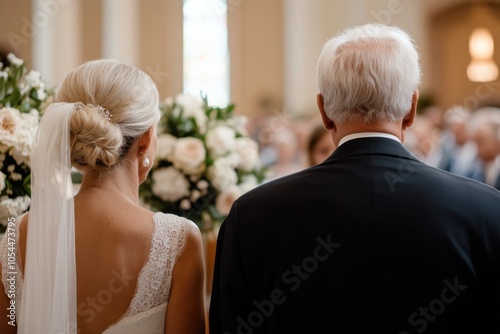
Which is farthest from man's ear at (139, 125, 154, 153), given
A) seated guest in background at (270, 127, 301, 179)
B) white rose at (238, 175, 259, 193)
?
seated guest in background at (270, 127, 301, 179)

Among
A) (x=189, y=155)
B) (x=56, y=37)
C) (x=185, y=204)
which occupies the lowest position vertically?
(x=185, y=204)

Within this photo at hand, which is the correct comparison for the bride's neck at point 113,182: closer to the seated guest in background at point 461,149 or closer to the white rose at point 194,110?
the white rose at point 194,110

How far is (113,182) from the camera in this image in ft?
7.77

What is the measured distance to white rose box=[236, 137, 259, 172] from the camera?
3893mm

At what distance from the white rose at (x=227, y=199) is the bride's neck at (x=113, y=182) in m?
1.38

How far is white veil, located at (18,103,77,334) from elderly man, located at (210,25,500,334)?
49 cm

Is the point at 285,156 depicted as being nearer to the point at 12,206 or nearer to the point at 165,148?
the point at 165,148

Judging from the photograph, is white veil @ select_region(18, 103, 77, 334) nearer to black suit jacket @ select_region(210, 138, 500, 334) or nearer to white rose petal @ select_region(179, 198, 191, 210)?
black suit jacket @ select_region(210, 138, 500, 334)

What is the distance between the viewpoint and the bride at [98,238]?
2.28m

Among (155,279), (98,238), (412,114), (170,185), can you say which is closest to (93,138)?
(98,238)

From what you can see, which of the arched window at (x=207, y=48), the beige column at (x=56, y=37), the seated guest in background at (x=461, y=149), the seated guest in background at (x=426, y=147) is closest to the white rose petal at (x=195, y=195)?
the seated guest in background at (x=426, y=147)

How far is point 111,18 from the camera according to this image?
1287 cm

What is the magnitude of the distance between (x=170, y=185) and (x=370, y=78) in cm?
183

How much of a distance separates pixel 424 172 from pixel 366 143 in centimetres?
18
